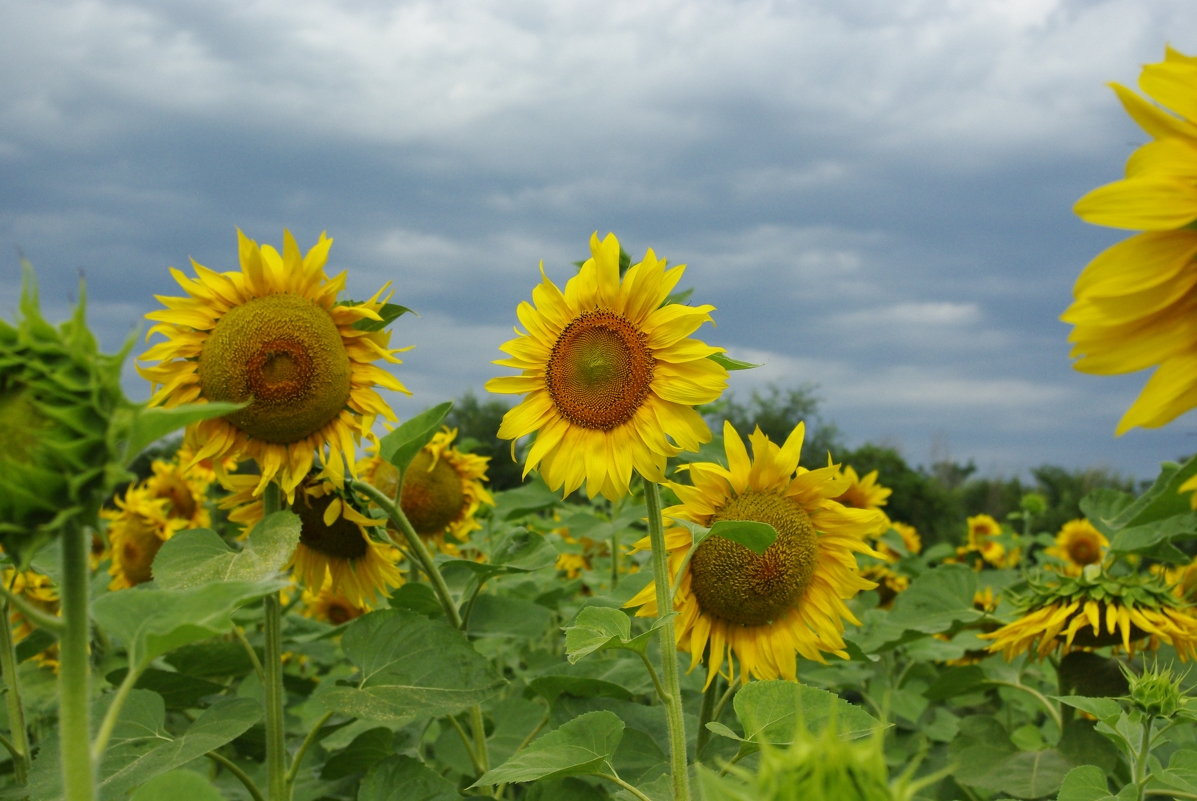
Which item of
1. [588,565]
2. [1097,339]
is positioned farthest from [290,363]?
[588,565]

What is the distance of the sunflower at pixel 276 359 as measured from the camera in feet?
8.18

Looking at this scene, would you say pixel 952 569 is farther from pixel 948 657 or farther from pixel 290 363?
pixel 290 363

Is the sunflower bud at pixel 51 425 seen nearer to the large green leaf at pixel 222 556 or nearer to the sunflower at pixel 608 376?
the large green leaf at pixel 222 556

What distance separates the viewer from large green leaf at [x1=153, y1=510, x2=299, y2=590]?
212 cm

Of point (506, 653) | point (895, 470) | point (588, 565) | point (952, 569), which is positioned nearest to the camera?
point (952, 569)

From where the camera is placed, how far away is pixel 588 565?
6.62m

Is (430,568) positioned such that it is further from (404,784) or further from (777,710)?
(777,710)

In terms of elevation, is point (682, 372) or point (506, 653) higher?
point (682, 372)

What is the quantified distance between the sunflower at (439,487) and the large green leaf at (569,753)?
172 cm

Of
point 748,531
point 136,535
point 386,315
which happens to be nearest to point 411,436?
point 386,315

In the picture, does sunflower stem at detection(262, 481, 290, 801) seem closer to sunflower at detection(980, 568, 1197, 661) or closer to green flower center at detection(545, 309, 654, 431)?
green flower center at detection(545, 309, 654, 431)

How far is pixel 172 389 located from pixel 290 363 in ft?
1.06

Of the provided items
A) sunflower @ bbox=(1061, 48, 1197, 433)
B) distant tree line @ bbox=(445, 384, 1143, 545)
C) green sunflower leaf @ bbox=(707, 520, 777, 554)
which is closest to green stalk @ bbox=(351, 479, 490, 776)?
green sunflower leaf @ bbox=(707, 520, 777, 554)

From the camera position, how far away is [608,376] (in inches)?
95.6
